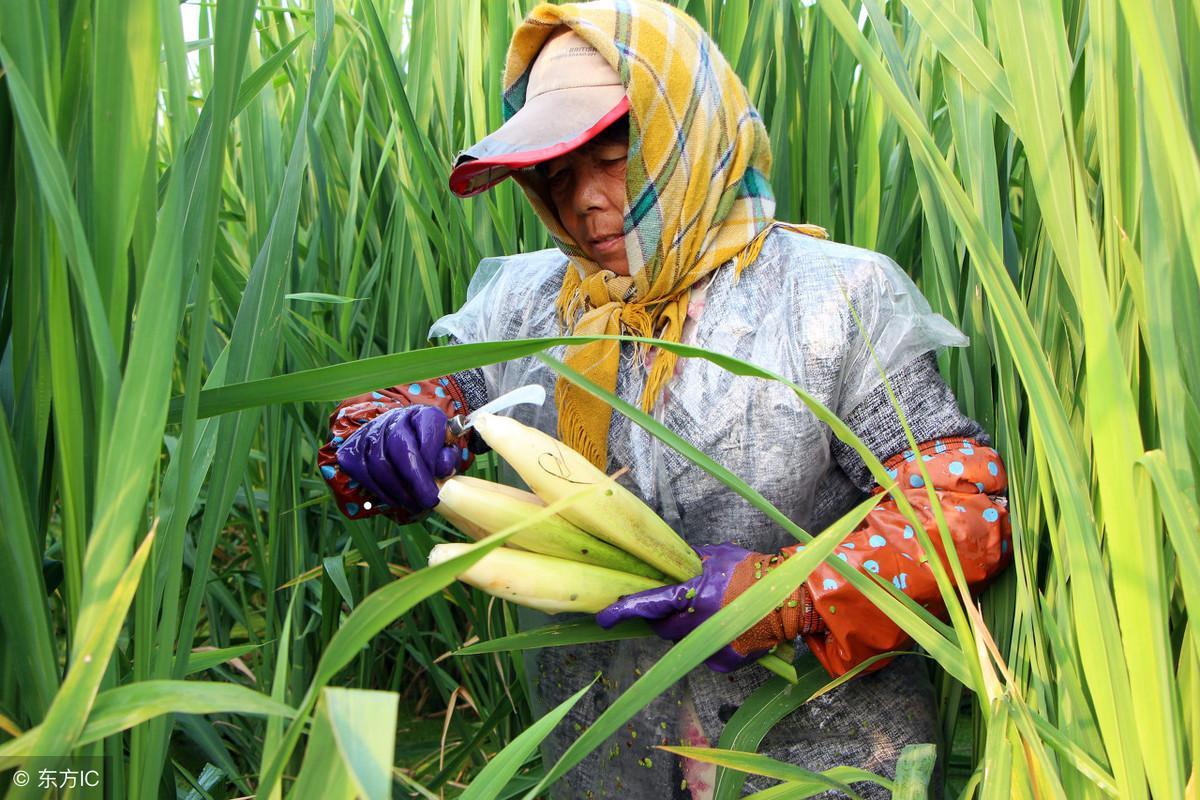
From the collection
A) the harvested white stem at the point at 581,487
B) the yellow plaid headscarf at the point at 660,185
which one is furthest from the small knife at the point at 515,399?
the yellow plaid headscarf at the point at 660,185

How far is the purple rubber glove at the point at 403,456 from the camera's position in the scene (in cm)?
101

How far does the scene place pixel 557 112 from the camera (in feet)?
3.34

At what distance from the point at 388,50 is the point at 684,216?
1.53 ft

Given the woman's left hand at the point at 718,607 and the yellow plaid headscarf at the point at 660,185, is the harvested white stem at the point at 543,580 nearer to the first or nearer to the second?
the woman's left hand at the point at 718,607

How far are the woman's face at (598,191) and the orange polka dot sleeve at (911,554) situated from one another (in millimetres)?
375

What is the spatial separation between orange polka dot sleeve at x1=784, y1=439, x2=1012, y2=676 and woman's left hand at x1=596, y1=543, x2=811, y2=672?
2 centimetres

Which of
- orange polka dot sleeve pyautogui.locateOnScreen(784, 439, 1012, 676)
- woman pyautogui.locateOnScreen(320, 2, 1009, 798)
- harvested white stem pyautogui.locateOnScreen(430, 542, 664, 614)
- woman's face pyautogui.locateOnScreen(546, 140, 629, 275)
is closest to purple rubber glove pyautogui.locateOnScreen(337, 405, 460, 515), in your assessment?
woman pyautogui.locateOnScreen(320, 2, 1009, 798)

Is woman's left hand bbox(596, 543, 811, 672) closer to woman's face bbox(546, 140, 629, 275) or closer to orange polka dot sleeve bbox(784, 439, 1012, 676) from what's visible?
orange polka dot sleeve bbox(784, 439, 1012, 676)

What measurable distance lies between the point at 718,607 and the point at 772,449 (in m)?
0.19

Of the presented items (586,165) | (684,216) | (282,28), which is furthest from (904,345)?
(282,28)

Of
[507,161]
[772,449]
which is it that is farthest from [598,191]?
[772,449]

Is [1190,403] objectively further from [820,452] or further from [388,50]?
[388,50]

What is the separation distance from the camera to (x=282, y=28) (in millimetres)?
1906

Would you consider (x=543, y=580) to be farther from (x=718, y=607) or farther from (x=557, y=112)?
(x=557, y=112)
